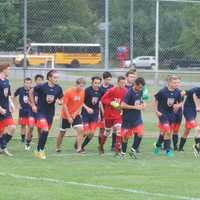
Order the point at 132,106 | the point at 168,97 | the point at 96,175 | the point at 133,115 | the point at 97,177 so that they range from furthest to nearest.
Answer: the point at 168,97 → the point at 133,115 → the point at 132,106 → the point at 96,175 → the point at 97,177

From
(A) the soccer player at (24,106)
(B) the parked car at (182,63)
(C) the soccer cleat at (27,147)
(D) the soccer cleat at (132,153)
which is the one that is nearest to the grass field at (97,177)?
(D) the soccer cleat at (132,153)

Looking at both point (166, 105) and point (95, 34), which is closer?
point (166, 105)

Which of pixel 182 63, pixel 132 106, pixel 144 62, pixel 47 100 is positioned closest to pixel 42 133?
pixel 47 100

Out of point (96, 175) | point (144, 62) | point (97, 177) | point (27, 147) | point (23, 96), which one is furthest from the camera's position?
point (144, 62)

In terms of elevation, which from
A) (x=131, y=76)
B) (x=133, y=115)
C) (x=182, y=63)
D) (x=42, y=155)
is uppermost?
(x=182, y=63)

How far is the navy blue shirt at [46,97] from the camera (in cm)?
1717

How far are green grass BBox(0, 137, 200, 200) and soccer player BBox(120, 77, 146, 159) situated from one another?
0.33 meters

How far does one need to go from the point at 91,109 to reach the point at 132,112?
5.89 feet

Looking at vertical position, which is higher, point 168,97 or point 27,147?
point 168,97

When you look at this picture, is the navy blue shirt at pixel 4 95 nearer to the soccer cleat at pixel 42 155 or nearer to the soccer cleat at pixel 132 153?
the soccer cleat at pixel 42 155

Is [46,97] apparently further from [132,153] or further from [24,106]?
[24,106]

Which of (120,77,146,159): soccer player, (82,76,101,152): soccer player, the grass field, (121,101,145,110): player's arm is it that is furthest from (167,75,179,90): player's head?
(82,76,101,152): soccer player

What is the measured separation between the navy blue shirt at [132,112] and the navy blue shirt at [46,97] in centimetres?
145

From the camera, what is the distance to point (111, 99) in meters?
18.4
